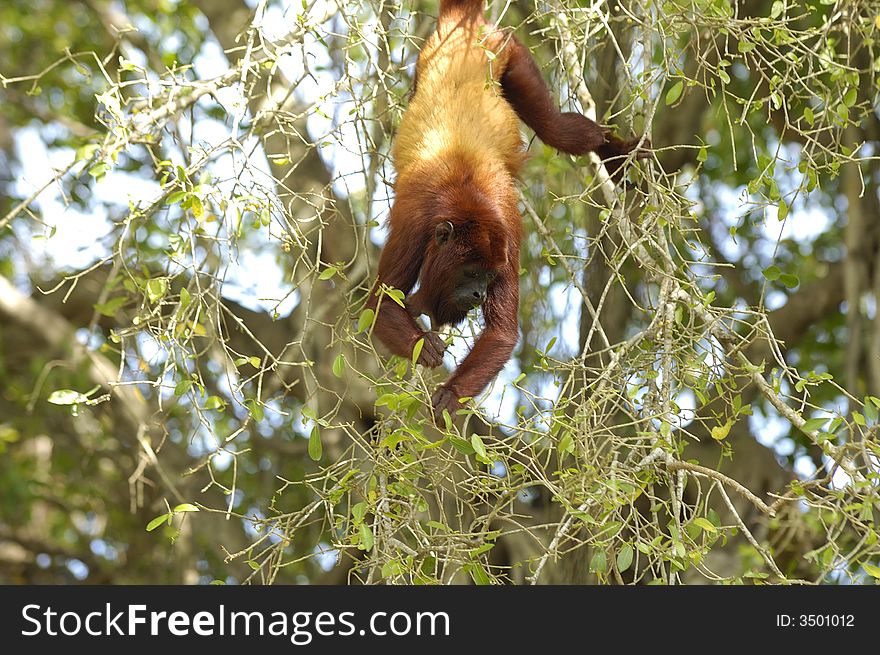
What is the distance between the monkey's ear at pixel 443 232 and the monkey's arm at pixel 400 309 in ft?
0.31

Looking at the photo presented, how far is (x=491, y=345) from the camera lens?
3.48 meters

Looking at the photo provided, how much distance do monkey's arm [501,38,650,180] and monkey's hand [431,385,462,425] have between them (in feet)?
3.67

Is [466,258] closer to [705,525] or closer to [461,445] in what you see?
[461,445]

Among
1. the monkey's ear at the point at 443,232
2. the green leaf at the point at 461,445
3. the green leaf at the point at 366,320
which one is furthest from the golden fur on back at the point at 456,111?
the green leaf at the point at 461,445

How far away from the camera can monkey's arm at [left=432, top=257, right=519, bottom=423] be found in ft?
10.8

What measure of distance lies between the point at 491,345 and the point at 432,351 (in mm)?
288

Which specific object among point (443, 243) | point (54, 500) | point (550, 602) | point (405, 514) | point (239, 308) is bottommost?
point (550, 602)

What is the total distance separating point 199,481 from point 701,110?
156 inches

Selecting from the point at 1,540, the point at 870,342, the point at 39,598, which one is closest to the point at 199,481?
the point at 1,540

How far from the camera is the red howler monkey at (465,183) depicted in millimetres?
3473

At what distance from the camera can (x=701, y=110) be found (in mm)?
6027

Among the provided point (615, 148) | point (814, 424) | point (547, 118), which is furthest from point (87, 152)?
point (814, 424)

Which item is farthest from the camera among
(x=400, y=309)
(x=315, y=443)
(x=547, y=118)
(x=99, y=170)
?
(x=547, y=118)

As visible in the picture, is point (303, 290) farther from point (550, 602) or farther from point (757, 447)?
point (757, 447)
